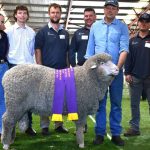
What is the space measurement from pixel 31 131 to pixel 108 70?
2093 millimetres

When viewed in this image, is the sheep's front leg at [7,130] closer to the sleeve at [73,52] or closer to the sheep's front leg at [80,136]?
the sheep's front leg at [80,136]

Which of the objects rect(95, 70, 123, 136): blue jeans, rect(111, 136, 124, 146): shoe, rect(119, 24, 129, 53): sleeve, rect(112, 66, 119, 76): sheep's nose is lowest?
rect(111, 136, 124, 146): shoe

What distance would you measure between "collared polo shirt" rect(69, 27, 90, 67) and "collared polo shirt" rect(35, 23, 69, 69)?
31cm

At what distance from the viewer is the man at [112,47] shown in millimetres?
5801

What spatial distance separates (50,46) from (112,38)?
111 centimetres

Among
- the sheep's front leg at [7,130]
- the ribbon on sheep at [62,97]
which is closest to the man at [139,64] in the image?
the ribbon on sheep at [62,97]

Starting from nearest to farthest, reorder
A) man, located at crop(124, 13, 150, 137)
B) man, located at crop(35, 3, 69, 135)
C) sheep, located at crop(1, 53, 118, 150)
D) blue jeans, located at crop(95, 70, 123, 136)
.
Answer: sheep, located at crop(1, 53, 118, 150)
blue jeans, located at crop(95, 70, 123, 136)
man, located at crop(35, 3, 69, 135)
man, located at crop(124, 13, 150, 137)

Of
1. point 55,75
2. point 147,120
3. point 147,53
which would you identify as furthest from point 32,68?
point 147,120

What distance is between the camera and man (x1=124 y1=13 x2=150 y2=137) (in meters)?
6.46

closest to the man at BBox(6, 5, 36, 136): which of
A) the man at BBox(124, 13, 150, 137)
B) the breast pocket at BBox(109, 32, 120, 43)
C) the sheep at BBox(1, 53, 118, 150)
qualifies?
the sheep at BBox(1, 53, 118, 150)

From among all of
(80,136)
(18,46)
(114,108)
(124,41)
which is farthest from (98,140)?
(18,46)

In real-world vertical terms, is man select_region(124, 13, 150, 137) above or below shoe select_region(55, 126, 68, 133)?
above

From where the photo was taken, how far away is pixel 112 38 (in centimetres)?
580

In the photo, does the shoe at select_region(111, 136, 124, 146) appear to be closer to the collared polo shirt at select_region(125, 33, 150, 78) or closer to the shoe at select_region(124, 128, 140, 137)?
the shoe at select_region(124, 128, 140, 137)
